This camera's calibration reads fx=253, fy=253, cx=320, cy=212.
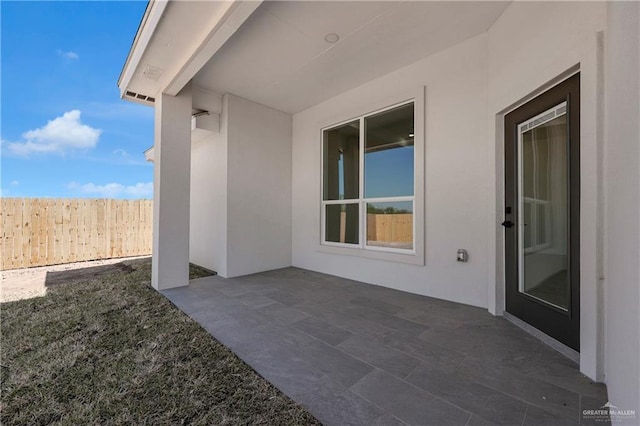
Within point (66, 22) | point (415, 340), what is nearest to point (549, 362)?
point (415, 340)

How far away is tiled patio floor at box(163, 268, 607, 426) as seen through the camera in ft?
4.63

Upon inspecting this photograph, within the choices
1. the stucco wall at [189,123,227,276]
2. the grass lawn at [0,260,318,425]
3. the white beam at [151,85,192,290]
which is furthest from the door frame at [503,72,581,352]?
the white beam at [151,85,192,290]

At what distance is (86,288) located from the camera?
380 cm

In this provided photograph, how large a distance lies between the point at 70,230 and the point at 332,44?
7066 mm

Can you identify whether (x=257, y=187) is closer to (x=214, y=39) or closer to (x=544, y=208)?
(x=214, y=39)

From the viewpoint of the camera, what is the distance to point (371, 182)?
430cm

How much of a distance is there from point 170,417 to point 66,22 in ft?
26.3

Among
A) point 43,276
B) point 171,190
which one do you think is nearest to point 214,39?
point 171,190

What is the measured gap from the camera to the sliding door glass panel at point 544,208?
6.86 feet

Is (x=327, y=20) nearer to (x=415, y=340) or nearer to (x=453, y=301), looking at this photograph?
(x=415, y=340)

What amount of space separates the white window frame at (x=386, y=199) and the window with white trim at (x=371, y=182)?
0.06 ft

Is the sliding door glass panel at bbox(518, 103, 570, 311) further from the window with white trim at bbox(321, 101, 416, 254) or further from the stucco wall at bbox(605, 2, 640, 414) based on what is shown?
the window with white trim at bbox(321, 101, 416, 254)

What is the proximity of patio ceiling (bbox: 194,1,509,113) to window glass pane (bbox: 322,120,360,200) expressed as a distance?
76cm

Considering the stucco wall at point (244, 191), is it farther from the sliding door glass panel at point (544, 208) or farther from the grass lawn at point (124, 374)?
the sliding door glass panel at point (544, 208)
